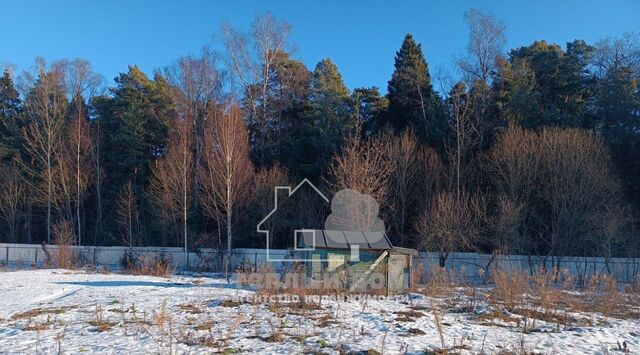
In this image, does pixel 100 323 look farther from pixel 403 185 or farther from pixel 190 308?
pixel 403 185

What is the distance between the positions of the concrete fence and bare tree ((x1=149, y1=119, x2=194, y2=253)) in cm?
307

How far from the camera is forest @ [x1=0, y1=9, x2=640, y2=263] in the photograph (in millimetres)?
26266

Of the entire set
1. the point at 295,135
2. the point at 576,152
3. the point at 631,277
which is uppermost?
the point at 295,135

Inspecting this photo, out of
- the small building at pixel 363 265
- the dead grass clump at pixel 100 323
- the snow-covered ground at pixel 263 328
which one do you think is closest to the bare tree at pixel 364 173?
the small building at pixel 363 265

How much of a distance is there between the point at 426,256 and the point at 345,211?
4682 mm

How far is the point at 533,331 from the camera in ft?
30.8

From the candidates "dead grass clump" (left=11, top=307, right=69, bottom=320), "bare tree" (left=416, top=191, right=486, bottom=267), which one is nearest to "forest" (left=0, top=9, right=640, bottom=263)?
"bare tree" (left=416, top=191, right=486, bottom=267)

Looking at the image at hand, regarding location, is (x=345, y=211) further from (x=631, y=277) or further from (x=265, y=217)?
(x=631, y=277)

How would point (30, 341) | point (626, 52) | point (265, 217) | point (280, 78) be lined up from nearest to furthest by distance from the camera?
1. point (30, 341)
2. point (265, 217)
3. point (626, 52)
4. point (280, 78)

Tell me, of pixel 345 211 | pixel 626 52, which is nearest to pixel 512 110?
pixel 626 52

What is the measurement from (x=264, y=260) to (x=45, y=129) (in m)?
22.1

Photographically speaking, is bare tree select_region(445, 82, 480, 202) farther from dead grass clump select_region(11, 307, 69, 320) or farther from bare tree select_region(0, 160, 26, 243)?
bare tree select_region(0, 160, 26, 243)

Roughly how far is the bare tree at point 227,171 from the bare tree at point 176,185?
1.18 meters

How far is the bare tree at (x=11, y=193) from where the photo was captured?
38.3 meters
